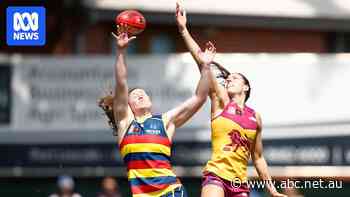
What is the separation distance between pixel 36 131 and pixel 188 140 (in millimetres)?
2661

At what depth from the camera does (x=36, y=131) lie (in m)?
20.0

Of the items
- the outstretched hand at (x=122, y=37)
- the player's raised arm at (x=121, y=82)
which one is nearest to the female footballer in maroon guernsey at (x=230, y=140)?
the outstretched hand at (x=122, y=37)

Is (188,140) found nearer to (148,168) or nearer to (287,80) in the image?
Result: (287,80)

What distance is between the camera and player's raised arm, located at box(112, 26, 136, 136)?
1055cm

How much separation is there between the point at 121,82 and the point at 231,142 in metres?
1.46

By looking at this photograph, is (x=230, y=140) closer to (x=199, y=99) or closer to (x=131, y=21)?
(x=199, y=99)

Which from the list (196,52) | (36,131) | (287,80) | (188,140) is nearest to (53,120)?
(36,131)

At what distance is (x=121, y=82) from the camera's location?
10617 mm

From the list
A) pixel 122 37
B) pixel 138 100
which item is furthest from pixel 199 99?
pixel 122 37

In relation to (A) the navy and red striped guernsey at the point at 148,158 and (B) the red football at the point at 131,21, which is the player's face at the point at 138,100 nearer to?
(A) the navy and red striped guernsey at the point at 148,158

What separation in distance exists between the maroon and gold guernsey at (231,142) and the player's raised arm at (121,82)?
3.57 ft

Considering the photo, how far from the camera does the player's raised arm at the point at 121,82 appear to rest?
10.6m

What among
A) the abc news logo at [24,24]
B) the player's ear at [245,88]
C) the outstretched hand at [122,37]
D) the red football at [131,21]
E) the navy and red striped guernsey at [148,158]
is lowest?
the navy and red striped guernsey at [148,158]

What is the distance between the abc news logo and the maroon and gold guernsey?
400cm
